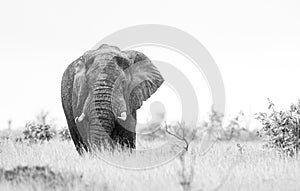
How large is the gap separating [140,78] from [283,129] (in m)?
4.29

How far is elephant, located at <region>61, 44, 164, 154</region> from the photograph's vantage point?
49.5 feet

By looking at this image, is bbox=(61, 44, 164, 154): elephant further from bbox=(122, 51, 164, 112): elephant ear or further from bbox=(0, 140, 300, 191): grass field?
bbox=(0, 140, 300, 191): grass field

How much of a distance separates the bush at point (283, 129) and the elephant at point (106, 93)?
3.40 metres

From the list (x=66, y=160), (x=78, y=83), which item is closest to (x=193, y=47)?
(x=78, y=83)

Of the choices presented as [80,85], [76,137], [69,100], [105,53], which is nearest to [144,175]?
[80,85]

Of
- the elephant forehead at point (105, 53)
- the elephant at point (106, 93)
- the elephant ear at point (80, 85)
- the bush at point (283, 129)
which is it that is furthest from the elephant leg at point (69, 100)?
the bush at point (283, 129)

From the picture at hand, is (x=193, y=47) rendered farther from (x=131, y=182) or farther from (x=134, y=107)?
(x=131, y=182)

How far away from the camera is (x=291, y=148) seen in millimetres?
16734

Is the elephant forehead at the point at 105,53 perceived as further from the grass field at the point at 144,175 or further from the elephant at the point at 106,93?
the grass field at the point at 144,175

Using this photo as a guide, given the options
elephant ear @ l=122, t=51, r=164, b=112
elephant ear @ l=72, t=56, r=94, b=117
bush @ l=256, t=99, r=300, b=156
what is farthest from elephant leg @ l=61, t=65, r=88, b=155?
bush @ l=256, t=99, r=300, b=156

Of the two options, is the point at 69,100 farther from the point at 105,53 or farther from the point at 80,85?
the point at 105,53

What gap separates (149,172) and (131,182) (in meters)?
1.62

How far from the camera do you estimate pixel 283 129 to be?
17234mm

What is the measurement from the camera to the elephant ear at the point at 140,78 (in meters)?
16.6
